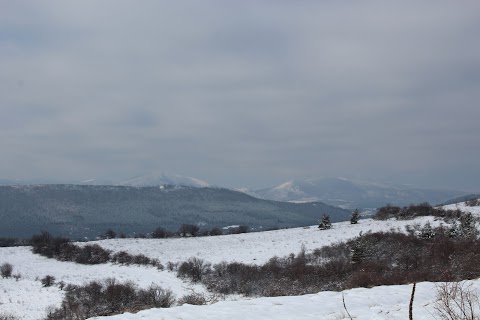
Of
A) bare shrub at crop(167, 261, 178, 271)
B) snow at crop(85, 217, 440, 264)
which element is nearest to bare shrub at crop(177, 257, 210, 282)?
bare shrub at crop(167, 261, 178, 271)

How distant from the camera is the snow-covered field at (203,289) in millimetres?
10234

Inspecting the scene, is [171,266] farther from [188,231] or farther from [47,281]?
[188,231]

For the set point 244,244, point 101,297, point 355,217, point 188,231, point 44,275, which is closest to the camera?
point 101,297

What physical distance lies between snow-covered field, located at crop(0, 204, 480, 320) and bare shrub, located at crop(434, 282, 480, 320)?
0.56m

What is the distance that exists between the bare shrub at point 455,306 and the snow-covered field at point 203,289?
1.83 feet

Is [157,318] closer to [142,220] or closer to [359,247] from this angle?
[359,247]

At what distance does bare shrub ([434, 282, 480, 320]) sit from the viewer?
4.79 m

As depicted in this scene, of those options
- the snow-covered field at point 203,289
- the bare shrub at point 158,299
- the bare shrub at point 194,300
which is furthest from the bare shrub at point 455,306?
the bare shrub at point 158,299

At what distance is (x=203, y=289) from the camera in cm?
2884

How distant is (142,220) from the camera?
195 m

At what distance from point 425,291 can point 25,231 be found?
631 feet

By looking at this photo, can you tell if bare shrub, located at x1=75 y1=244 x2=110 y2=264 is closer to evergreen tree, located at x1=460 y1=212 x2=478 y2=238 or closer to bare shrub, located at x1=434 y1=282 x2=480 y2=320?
evergreen tree, located at x1=460 y1=212 x2=478 y2=238

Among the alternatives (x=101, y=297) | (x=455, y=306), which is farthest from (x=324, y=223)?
(x=455, y=306)

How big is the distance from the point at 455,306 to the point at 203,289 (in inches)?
882
